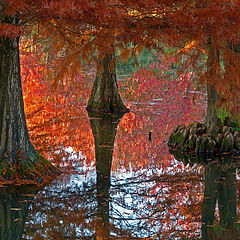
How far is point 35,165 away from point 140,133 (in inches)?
223

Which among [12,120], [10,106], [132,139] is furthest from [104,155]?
[10,106]

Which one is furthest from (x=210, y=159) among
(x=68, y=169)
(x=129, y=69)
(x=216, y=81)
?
(x=129, y=69)

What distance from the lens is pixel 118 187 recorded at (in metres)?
8.41

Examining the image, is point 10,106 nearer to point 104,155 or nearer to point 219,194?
point 104,155

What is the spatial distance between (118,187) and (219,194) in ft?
5.72

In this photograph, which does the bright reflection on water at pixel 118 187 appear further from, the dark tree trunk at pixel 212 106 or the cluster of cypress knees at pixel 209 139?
the dark tree trunk at pixel 212 106

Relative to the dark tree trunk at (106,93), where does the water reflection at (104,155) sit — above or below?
below

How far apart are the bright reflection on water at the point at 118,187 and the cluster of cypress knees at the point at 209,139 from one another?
2.21 ft

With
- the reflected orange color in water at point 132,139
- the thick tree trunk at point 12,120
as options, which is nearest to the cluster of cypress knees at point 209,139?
the reflected orange color in water at point 132,139

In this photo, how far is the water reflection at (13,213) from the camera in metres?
6.15

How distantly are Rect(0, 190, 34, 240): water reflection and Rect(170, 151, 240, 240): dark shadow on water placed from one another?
2451 millimetres

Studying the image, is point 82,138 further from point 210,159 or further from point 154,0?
point 154,0

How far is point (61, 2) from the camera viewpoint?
654 centimetres

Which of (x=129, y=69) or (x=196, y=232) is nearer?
(x=196, y=232)
